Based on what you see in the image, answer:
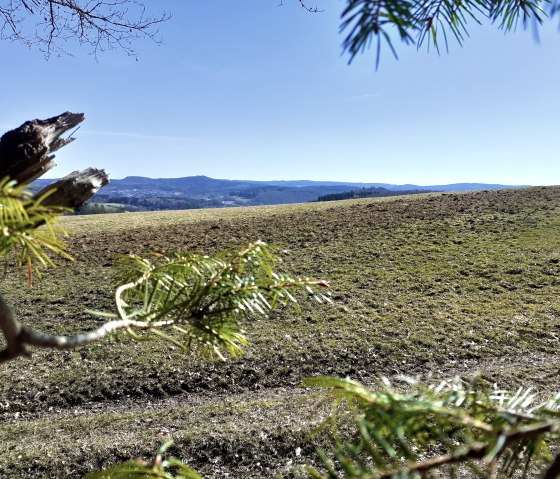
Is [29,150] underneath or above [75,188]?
above

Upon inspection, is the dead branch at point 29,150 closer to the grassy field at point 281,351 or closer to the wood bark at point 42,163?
the wood bark at point 42,163

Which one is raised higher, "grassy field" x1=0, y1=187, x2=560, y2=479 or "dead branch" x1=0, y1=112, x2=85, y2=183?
"dead branch" x1=0, y1=112, x2=85, y2=183

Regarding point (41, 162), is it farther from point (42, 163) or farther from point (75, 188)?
point (75, 188)

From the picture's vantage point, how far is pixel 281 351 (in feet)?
27.2

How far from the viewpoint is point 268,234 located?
16.3 m

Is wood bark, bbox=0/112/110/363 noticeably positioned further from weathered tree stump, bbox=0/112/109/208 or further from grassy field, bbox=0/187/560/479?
grassy field, bbox=0/187/560/479

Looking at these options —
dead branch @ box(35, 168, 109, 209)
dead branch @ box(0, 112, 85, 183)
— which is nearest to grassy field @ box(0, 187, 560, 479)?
dead branch @ box(35, 168, 109, 209)

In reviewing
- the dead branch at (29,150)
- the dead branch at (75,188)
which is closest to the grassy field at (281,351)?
the dead branch at (75,188)

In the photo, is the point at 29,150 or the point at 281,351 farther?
the point at 281,351

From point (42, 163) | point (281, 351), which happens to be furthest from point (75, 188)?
point (281, 351)

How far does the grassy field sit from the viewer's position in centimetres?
550

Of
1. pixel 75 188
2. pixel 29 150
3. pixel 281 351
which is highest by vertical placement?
pixel 29 150

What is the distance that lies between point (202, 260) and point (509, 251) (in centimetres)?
1425

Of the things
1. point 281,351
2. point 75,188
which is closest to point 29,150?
point 75,188
